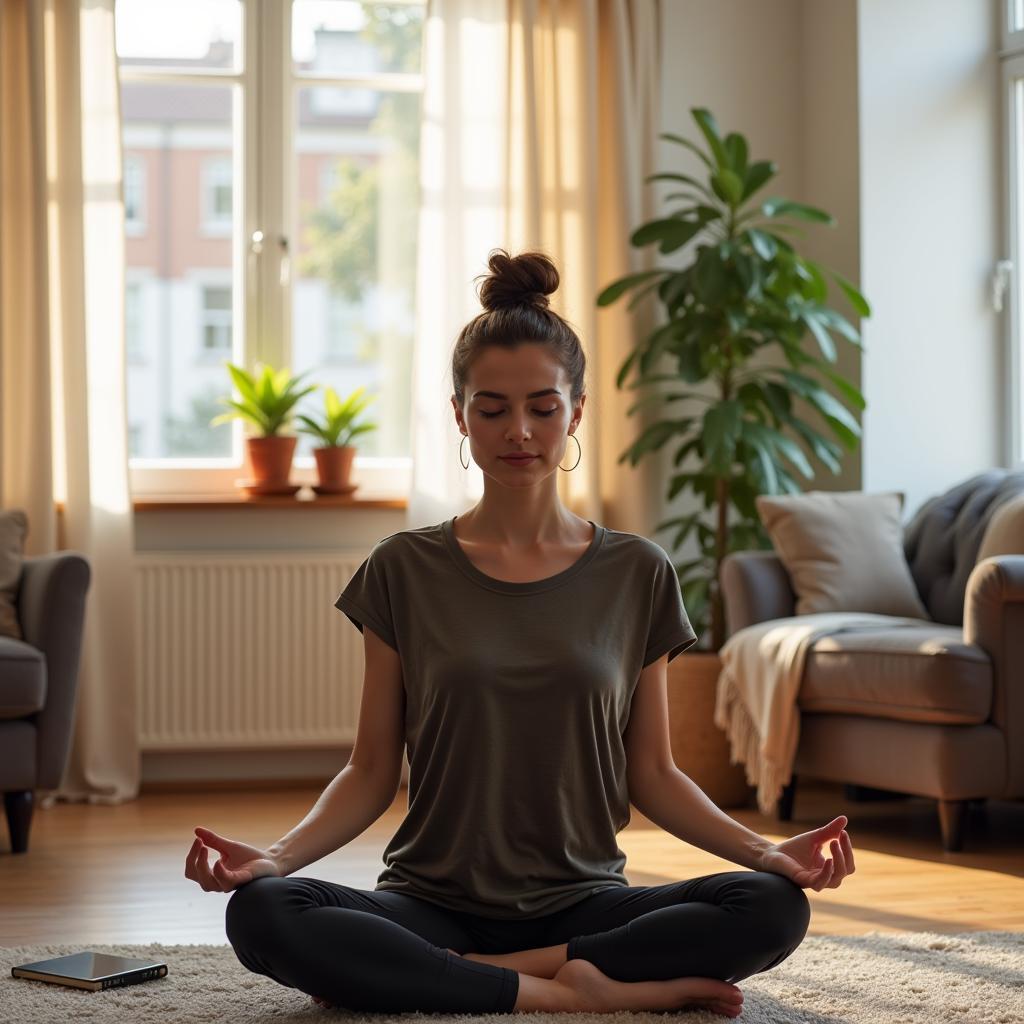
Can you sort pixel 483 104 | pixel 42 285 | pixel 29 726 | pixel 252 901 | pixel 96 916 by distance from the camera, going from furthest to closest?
pixel 483 104 → pixel 42 285 → pixel 29 726 → pixel 96 916 → pixel 252 901

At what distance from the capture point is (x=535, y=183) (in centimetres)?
459

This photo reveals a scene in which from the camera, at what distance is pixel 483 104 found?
464 cm

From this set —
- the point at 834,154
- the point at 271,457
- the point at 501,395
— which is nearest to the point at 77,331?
the point at 271,457

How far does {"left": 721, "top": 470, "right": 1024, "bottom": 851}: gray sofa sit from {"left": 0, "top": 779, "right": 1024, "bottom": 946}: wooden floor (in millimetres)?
147

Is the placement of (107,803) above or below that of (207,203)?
below

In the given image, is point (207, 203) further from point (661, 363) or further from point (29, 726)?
point (29, 726)

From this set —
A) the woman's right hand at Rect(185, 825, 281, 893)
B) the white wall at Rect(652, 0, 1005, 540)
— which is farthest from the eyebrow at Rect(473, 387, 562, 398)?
the white wall at Rect(652, 0, 1005, 540)

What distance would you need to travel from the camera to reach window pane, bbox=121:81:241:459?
186 inches

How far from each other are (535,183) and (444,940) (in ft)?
10.2

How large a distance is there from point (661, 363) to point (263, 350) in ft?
4.02

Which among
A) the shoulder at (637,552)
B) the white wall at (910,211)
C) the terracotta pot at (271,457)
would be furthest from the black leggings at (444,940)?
the white wall at (910,211)

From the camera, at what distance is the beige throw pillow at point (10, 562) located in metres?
3.72

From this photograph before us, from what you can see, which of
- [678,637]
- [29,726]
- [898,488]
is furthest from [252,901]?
[898,488]

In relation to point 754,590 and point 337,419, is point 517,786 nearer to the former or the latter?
point 754,590
